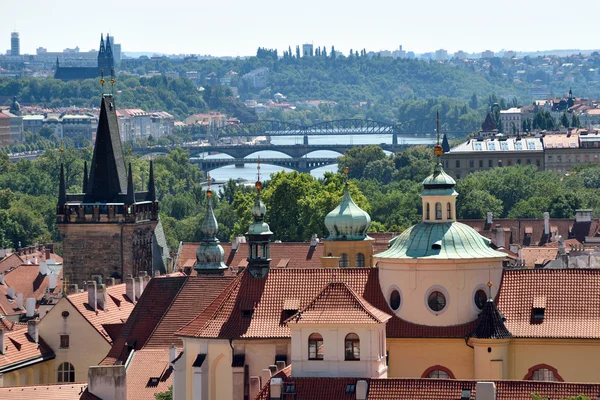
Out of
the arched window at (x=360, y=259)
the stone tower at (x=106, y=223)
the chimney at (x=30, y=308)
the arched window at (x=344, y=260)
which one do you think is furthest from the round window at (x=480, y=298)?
the stone tower at (x=106, y=223)

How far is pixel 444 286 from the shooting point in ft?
223

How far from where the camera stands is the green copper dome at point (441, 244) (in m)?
68.1

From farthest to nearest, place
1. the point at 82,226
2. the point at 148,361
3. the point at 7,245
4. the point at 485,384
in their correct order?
the point at 7,245 → the point at 82,226 → the point at 148,361 → the point at 485,384

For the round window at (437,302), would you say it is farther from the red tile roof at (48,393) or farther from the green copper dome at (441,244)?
the red tile roof at (48,393)

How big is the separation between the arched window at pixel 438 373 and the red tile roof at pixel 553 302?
201 cm

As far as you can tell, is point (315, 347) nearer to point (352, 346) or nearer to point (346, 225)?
point (352, 346)

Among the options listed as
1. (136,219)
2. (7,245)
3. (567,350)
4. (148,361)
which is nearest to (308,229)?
(136,219)

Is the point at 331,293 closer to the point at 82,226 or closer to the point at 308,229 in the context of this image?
the point at 82,226

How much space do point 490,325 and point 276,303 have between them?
630cm

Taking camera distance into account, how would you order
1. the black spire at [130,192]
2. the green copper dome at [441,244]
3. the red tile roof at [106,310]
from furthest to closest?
the black spire at [130,192] < the red tile roof at [106,310] < the green copper dome at [441,244]

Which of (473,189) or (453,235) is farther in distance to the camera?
(473,189)

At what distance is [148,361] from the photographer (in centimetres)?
7381

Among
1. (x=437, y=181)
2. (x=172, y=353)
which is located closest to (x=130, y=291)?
(x=172, y=353)

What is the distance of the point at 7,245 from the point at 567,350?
113m
